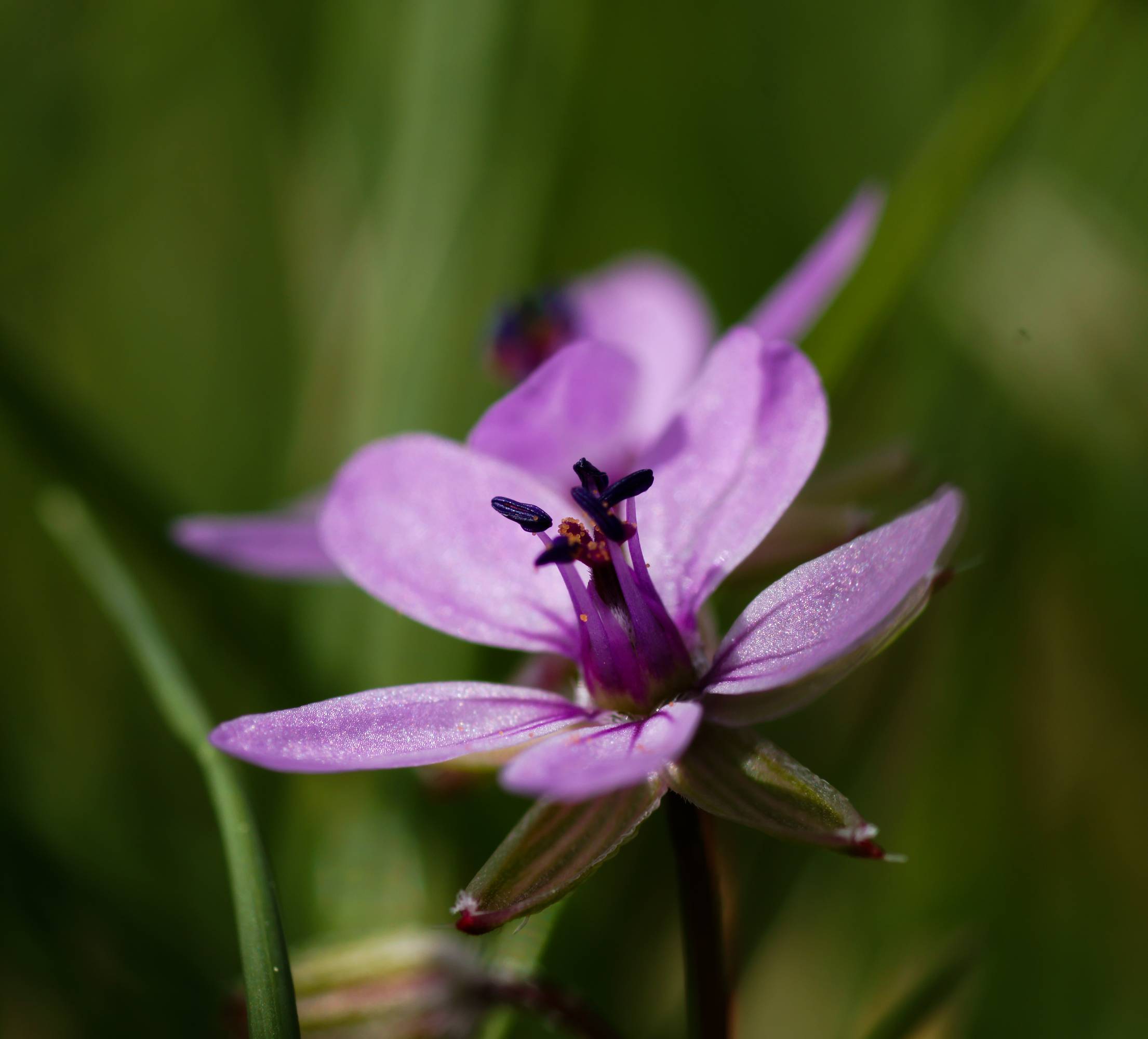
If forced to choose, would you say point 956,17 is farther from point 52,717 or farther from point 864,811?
point 52,717

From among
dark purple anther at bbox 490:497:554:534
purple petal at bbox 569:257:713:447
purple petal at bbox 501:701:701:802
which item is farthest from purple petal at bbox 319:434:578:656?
purple petal at bbox 569:257:713:447

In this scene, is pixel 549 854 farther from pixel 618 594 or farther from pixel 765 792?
pixel 618 594

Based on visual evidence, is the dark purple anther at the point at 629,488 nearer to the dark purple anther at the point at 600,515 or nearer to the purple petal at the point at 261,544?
the dark purple anther at the point at 600,515

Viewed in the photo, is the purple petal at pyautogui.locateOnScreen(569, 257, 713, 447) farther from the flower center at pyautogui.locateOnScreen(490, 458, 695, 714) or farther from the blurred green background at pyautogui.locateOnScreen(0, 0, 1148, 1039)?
the flower center at pyautogui.locateOnScreen(490, 458, 695, 714)

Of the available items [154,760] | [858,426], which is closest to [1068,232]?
[858,426]

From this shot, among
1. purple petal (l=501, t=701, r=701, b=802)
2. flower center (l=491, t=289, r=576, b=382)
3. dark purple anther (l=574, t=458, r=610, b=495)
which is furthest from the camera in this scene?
flower center (l=491, t=289, r=576, b=382)

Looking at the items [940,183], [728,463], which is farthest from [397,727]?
[940,183]

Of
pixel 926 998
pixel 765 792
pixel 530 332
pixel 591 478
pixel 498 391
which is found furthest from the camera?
pixel 498 391
